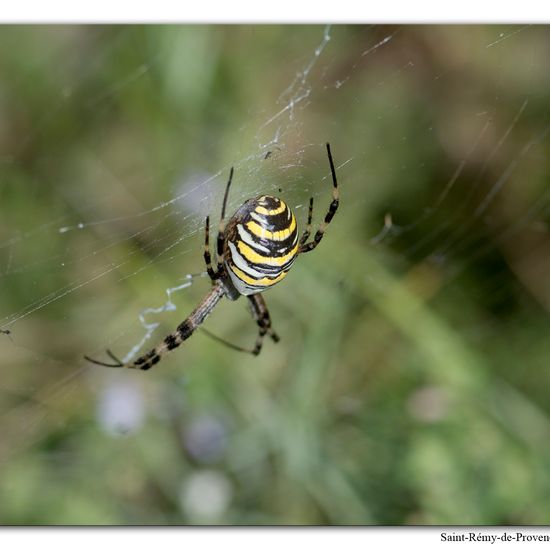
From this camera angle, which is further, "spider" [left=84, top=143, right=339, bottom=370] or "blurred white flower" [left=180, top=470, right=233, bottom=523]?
"blurred white flower" [left=180, top=470, right=233, bottom=523]

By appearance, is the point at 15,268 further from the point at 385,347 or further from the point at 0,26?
the point at 385,347

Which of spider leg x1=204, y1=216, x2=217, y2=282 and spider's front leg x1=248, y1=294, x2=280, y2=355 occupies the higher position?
spider leg x1=204, y1=216, x2=217, y2=282

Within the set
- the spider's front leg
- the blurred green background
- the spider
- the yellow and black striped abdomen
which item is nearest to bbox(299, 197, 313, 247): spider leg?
the spider

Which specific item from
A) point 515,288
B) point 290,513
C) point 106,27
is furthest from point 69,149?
point 515,288

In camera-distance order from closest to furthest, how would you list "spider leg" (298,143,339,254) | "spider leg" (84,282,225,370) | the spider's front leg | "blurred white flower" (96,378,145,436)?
"spider leg" (298,143,339,254) < "spider leg" (84,282,225,370) < the spider's front leg < "blurred white flower" (96,378,145,436)

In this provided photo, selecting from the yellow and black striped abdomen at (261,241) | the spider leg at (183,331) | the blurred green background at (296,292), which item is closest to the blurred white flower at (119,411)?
the blurred green background at (296,292)

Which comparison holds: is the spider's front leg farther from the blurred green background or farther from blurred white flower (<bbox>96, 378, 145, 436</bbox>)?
blurred white flower (<bbox>96, 378, 145, 436</bbox>)

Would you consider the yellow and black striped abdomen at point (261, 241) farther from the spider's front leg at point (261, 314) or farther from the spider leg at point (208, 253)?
the spider's front leg at point (261, 314)
